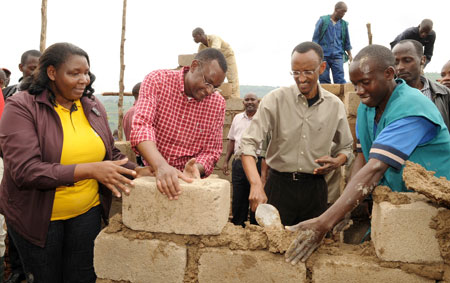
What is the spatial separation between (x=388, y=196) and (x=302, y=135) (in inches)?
47.7

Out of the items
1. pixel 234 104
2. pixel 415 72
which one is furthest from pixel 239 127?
pixel 415 72

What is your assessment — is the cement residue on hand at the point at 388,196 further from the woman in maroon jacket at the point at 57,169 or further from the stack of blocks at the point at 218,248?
the woman in maroon jacket at the point at 57,169

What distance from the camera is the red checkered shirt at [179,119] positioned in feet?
7.62

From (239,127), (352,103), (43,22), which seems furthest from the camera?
(43,22)

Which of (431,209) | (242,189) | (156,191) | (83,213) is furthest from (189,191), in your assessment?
(242,189)

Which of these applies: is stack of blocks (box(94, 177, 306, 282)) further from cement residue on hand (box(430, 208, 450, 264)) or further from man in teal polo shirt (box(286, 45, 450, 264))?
cement residue on hand (box(430, 208, 450, 264))

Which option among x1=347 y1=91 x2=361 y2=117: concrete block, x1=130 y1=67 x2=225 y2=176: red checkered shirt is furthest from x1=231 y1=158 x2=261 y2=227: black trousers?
x1=130 y1=67 x2=225 y2=176: red checkered shirt

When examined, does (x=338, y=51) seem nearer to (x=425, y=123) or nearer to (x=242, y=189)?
(x=242, y=189)

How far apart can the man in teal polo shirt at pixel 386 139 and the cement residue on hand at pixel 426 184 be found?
0.07m

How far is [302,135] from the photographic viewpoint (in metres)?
2.87

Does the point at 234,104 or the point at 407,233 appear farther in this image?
the point at 234,104

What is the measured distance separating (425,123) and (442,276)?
0.78 meters

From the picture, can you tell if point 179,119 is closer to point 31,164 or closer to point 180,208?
point 180,208

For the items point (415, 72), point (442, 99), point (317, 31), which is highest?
point (317, 31)
